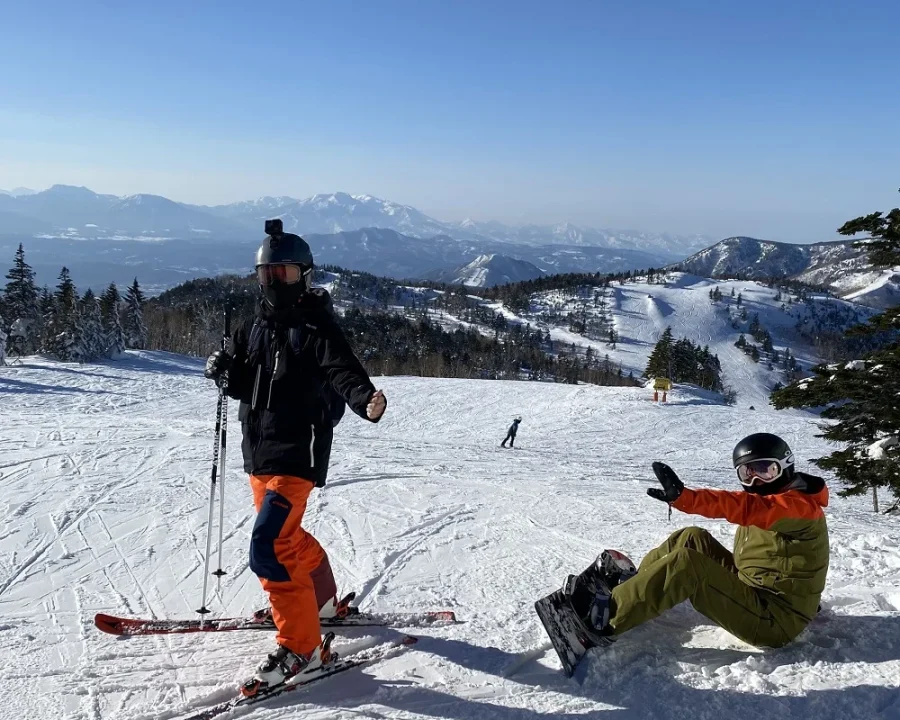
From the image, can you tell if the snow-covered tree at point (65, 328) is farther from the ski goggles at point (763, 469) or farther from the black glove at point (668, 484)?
the ski goggles at point (763, 469)

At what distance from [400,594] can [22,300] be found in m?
52.3

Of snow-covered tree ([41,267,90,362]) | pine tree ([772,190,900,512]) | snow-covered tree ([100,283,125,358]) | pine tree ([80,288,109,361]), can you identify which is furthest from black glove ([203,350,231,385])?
snow-covered tree ([41,267,90,362])

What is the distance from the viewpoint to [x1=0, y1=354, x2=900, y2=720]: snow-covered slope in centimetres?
319

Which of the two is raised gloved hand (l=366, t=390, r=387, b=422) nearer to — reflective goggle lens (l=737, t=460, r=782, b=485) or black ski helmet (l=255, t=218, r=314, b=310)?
black ski helmet (l=255, t=218, r=314, b=310)

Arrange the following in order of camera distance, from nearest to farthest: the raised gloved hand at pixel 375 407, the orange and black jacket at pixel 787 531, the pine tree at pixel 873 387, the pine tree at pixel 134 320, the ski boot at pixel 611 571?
the raised gloved hand at pixel 375 407 < the orange and black jacket at pixel 787 531 < the ski boot at pixel 611 571 < the pine tree at pixel 873 387 < the pine tree at pixel 134 320

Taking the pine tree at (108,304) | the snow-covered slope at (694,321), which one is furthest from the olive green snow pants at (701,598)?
the snow-covered slope at (694,321)

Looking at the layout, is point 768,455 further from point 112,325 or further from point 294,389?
point 112,325

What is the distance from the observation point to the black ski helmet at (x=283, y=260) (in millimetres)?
3539

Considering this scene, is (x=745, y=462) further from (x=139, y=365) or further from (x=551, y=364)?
(x=551, y=364)

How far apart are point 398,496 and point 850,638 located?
17.7 feet

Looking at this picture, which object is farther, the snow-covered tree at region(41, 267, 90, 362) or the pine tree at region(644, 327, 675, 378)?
the pine tree at region(644, 327, 675, 378)

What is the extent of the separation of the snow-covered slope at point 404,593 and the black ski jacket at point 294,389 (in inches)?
50.3

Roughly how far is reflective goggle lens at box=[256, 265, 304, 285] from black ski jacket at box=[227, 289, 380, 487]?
160 millimetres

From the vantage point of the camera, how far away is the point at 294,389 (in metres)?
3.40
